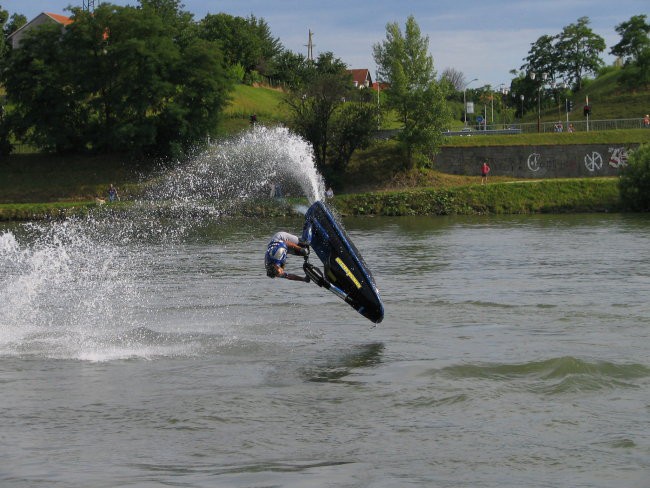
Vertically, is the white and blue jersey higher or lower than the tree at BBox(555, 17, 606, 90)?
lower

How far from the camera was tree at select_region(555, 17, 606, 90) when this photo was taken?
114 meters

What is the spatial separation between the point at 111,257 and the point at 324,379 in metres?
19.2

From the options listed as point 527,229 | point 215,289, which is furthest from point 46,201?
point 215,289

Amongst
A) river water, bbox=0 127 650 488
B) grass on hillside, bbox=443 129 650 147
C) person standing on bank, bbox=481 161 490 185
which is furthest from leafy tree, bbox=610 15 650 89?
river water, bbox=0 127 650 488

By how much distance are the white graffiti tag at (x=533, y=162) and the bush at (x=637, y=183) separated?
13.0m

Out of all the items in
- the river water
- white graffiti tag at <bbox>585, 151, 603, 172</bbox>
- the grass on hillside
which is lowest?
the river water

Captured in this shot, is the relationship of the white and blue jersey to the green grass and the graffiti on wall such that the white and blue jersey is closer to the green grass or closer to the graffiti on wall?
the green grass

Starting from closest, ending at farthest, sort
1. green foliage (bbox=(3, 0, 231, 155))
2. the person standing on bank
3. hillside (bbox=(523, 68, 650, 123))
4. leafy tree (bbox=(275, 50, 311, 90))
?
1. the person standing on bank
2. green foliage (bbox=(3, 0, 231, 155))
3. hillside (bbox=(523, 68, 650, 123))
4. leafy tree (bbox=(275, 50, 311, 90))

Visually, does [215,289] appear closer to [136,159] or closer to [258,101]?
[136,159]

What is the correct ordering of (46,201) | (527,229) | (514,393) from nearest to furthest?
(514,393)
(527,229)
(46,201)

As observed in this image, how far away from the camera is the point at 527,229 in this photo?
41.9 m

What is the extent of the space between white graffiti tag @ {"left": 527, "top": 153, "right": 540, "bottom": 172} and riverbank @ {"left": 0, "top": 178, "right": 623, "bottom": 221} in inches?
343

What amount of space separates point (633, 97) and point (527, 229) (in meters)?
60.2

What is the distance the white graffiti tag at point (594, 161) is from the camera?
64.0 metres
